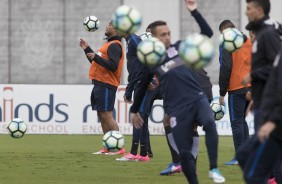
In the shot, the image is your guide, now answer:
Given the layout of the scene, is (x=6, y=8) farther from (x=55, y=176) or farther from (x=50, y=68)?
(x=55, y=176)

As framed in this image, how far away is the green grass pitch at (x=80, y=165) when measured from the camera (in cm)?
1097

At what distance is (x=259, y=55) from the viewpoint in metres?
8.15

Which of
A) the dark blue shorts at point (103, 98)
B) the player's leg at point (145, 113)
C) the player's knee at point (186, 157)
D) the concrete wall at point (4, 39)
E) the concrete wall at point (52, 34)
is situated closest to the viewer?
the player's knee at point (186, 157)

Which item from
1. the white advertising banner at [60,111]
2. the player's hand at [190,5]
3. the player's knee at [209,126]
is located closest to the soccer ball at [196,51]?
the player's hand at [190,5]

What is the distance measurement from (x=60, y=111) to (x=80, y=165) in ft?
28.6

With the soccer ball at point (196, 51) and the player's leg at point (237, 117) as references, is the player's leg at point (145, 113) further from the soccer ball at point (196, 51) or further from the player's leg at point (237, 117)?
the soccer ball at point (196, 51)

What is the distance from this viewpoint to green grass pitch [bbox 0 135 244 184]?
11.0 meters

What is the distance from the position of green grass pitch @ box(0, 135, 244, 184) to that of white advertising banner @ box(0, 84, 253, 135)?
2.86m

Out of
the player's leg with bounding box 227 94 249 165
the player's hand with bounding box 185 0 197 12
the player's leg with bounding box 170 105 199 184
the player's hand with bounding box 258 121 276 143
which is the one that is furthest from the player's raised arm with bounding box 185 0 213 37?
the player's leg with bounding box 227 94 249 165

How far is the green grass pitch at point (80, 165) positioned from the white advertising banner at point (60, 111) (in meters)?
2.86

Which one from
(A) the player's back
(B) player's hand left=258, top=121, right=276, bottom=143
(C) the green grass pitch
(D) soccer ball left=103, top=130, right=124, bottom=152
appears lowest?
(C) the green grass pitch

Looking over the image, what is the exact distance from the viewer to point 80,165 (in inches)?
507

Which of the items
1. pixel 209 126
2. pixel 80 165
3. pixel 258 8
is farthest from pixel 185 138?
pixel 80 165

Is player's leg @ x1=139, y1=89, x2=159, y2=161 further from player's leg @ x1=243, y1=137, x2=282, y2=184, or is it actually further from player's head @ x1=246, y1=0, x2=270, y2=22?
player's leg @ x1=243, y1=137, x2=282, y2=184
